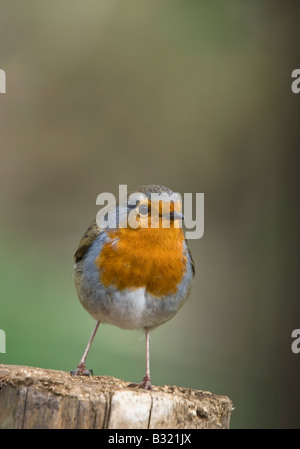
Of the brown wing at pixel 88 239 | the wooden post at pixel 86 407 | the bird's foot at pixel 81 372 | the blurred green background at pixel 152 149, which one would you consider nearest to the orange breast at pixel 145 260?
the brown wing at pixel 88 239

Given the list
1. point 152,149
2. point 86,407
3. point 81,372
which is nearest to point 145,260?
point 81,372

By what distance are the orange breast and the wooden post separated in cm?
48

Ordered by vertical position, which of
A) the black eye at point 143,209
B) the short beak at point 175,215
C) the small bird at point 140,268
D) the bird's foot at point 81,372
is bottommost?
the bird's foot at point 81,372

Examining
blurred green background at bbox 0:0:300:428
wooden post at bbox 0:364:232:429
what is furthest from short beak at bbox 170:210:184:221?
blurred green background at bbox 0:0:300:428

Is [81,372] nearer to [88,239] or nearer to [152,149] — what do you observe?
[88,239]

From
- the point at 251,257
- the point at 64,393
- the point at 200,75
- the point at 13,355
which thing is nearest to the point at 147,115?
the point at 200,75

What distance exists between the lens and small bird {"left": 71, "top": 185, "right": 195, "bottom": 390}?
7.29ft

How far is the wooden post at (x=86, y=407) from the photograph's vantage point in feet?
5.62

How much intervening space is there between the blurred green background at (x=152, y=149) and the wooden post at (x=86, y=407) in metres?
2.90

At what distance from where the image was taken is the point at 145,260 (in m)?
2.24

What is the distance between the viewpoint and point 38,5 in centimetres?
682

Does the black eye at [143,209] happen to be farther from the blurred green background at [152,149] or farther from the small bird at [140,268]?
the blurred green background at [152,149]

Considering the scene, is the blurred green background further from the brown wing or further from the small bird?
the small bird
